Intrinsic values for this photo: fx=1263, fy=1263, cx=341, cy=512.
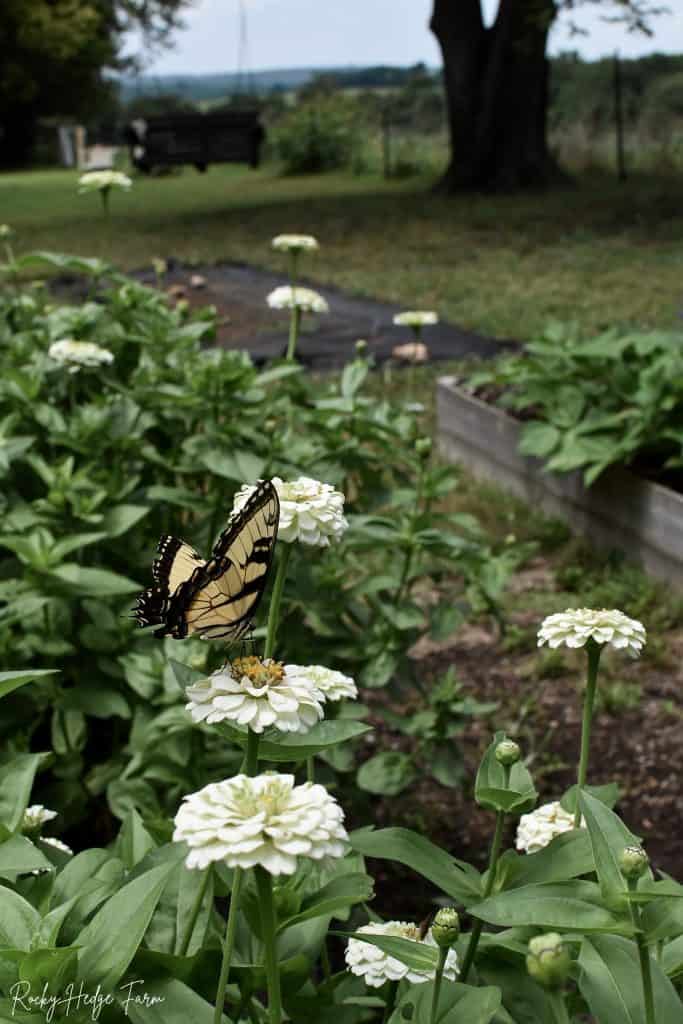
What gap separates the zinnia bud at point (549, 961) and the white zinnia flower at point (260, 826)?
0.44 ft

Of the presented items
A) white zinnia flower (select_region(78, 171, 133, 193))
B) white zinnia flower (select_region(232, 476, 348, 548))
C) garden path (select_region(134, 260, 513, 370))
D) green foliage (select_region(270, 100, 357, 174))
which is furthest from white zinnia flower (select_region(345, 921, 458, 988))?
green foliage (select_region(270, 100, 357, 174))

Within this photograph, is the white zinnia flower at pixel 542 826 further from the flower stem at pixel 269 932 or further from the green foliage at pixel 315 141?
the green foliage at pixel 315 141

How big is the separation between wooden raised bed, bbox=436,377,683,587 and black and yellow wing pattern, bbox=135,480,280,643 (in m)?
2.47

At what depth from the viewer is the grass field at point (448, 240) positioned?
298 inches

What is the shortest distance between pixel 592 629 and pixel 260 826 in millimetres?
480

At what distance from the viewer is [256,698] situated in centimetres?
92

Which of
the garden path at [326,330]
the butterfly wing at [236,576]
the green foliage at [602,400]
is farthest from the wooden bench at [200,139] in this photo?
the butterfly wing at [236,576]

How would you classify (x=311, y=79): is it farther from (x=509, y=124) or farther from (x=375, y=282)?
(x=375, y=282)

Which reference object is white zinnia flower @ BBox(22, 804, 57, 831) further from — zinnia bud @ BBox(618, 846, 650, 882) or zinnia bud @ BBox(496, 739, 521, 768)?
zinnia bud @ BBox(618, 846, 650, 882)

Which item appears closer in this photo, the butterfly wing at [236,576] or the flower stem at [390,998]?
the butterfly wing at [236,576]

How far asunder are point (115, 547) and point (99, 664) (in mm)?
249

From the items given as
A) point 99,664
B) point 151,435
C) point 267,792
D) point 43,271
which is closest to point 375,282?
point 43,271

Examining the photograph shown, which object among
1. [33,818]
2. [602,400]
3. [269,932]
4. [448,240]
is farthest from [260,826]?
[448,240]

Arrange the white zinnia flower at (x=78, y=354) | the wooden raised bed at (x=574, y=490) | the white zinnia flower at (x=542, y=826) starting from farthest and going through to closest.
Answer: the wooden raised bed at (x=574, y=490) → the white zinnia flower at (x=78, y=354) → the white zinnia flower at (x=542, y=826)
